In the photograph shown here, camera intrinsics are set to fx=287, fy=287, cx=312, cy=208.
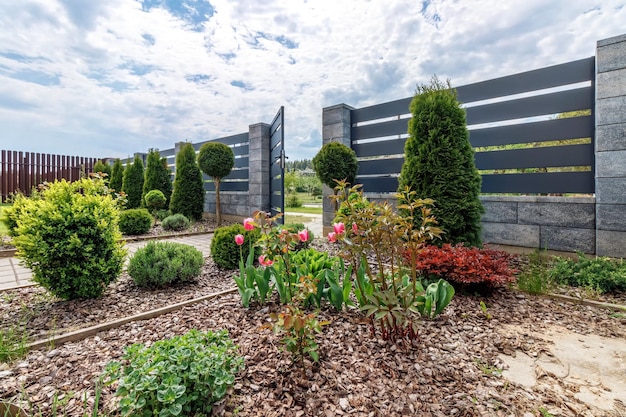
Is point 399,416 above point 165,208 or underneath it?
underneath

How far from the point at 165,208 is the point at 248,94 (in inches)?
226

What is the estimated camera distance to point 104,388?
1.44m

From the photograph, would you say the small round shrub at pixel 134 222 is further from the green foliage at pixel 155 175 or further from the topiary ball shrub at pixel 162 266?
the topiary ball shrub at pixel 162 266

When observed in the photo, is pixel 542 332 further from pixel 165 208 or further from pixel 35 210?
pixel 165 208

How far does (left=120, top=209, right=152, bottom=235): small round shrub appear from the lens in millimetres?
6445

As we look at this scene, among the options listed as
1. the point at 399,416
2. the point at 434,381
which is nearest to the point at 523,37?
the point at 434,381

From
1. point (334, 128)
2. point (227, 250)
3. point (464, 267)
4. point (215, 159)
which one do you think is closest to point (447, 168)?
point (464, 267)

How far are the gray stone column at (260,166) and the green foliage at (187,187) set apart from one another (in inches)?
74.3

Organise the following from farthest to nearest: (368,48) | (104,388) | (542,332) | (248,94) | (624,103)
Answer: (248,94) → (368,48) → (624,103) → (542,332) → (104,388)

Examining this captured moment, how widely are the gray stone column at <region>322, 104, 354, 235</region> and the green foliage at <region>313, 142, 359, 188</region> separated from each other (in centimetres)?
65

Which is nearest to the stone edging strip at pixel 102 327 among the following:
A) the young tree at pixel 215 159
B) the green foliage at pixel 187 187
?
the young tree at pixel 215 159

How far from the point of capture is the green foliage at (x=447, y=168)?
11.6 feet

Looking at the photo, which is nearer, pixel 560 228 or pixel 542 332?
pixel 542 332

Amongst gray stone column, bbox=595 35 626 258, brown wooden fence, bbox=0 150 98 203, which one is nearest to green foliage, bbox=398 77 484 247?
gray stone column, bbox=595 35 626 258
